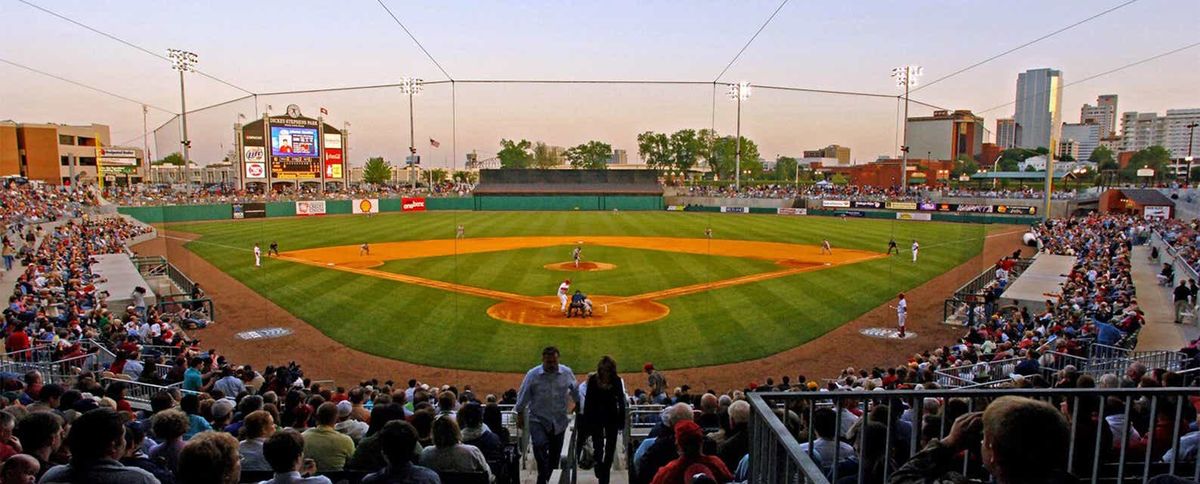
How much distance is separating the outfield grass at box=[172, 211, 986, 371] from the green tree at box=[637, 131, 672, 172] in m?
33.5

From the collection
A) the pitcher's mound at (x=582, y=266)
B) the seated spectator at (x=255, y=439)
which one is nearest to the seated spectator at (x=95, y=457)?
the seated spectator at (x=255, y=439)

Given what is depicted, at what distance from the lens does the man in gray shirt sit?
21.5 ft

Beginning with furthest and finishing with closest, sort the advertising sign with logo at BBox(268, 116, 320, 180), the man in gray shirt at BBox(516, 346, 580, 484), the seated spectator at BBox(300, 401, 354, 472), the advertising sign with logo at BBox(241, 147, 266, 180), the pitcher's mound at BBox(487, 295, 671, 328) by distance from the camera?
the advertising sign with logo at BBox(268, 116, 320, 180) < the advertising sign with logo at BBox(241, 147, 266, 180) < the pitcher's mound at BBox(487, 295, 671, 328) < the man in gray shirt at BBox(516, 346, 580, 484) < the seated spectator at BBox(300, 401, 354, 472)

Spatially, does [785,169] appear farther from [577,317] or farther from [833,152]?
[577,317]

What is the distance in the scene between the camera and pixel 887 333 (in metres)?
18.3

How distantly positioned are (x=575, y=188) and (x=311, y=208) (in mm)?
28073

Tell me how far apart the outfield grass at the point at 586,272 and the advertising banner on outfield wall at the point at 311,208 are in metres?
16.4

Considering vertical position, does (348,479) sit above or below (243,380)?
above

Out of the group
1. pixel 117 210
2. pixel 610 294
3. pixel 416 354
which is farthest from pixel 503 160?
pixel 416 354

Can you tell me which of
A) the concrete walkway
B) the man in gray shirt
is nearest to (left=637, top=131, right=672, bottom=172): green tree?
the concrete walkway

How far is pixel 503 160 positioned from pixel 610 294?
1534 inches

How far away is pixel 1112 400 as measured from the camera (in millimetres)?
5039

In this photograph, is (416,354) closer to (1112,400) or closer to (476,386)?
(476,386)

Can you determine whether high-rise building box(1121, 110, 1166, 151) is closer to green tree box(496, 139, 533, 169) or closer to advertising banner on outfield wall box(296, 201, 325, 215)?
green tree box(496, 139, 533, 169)
